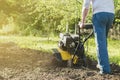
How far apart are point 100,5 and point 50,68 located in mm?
1968

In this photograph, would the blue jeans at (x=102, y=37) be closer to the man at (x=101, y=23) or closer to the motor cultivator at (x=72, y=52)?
the man at (x=101, y=23)

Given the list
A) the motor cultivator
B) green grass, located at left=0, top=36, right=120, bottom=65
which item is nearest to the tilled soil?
the motor cultivator

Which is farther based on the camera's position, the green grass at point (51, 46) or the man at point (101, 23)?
the green grass at point (51, 46)

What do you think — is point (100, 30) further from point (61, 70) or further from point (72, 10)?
point (72, 10)

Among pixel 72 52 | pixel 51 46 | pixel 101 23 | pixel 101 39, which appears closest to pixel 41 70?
pixel 72 52

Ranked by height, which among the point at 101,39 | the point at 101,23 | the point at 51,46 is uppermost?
the point at 101,23

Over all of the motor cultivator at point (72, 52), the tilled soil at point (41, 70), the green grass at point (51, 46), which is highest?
the motor cultivator at point (72, 52)

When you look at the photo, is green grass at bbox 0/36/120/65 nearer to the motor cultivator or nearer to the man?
the motor cultivator

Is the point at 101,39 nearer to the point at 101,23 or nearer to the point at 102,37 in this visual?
the point at 102,37

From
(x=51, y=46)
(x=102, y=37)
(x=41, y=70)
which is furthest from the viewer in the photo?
(x=51, y=46)

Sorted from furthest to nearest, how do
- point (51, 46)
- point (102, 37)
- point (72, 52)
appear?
point (51, 46), point (72, 52), point (102, 37)

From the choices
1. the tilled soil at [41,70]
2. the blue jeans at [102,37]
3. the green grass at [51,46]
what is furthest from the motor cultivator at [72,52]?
the green grass at [51,46]

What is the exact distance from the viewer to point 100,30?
25.3 feet

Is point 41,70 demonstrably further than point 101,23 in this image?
Yes
